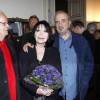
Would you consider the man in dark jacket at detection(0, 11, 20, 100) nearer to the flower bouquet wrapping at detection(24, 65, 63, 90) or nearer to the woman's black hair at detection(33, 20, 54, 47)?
the flower bouquet wrapping at detection(24, 65, 63, 90)

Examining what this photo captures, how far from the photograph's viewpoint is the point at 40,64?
296cm

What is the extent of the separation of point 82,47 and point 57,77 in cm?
70

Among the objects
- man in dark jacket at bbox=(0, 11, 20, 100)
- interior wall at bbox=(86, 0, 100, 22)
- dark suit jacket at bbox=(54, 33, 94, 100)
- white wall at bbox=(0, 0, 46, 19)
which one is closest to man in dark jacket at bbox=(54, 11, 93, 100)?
dark suit jacket at bbox=(54, 33, 94, 100)

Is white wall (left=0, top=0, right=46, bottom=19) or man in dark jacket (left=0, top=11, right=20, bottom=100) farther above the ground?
white wall (left=0, top=0, right=46, bottom=19)

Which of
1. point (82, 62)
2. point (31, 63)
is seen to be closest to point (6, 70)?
point (31, 63)

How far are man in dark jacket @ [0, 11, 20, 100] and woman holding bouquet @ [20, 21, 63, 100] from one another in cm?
9

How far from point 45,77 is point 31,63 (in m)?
0.24

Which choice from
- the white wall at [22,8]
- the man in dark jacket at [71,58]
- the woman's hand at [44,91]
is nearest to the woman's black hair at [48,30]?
the man in dark jacket at [71,58]

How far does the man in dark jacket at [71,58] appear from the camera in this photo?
332 centimetres

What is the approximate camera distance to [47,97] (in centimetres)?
298

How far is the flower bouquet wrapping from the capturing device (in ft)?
9.19

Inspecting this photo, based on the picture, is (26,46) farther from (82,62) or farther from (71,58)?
(82,62)

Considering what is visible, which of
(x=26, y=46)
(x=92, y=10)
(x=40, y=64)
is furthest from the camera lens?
(x=92, y=10)

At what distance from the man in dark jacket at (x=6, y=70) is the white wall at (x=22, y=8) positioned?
2.99 metres
